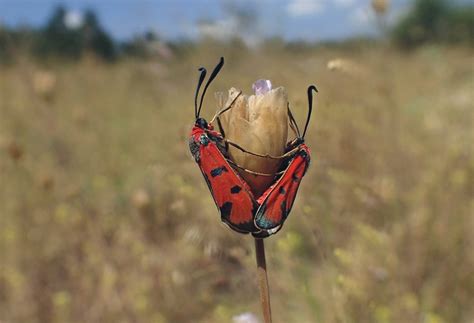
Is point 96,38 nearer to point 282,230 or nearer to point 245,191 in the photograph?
point 282,230

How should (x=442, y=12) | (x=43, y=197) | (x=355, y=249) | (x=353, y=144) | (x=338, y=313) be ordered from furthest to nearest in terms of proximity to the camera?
(x=442, y=12) → (x=43, y=197) → (x=353, y=144) → (x=355, y=249) → (x=338, y=313)

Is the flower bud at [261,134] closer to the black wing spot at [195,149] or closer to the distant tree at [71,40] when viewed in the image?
the black wing spot at [195,149]

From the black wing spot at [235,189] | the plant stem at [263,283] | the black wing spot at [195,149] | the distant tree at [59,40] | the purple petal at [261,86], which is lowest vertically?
the plant stem at [263,283]

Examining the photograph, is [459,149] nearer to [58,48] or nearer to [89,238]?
[89,238]

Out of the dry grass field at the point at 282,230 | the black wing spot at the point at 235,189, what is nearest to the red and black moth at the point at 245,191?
the black wing spot at the point at 235,189

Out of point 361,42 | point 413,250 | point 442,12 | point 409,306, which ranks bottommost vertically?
point 409,306

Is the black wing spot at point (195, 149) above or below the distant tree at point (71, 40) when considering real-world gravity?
below

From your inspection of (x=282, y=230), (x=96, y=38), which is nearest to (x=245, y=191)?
(x=282, y=230)

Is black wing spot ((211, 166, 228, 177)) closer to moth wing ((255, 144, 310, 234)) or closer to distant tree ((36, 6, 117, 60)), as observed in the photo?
moth wing ((255, 144, 310, 234))

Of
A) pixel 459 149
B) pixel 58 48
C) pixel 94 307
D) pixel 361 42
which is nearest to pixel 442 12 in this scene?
pixel 58 48
